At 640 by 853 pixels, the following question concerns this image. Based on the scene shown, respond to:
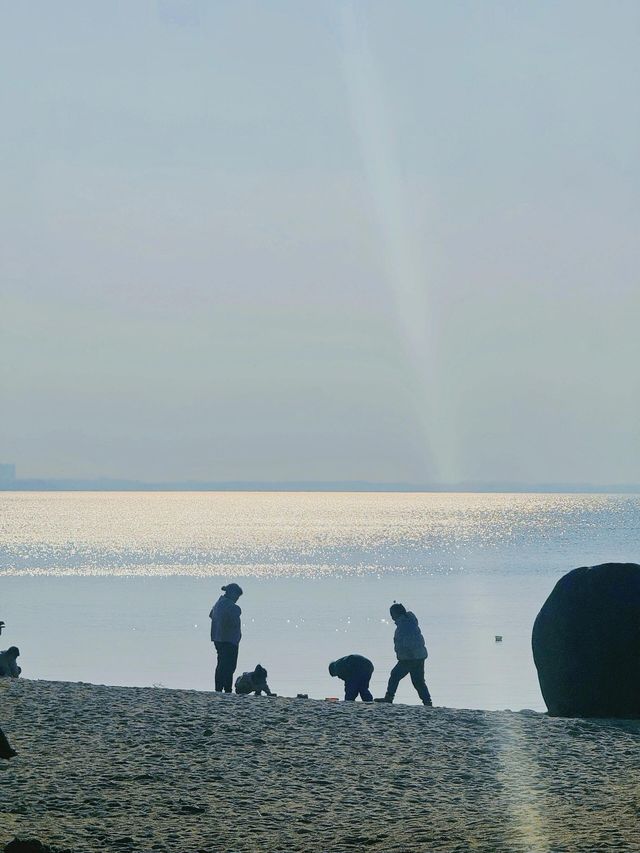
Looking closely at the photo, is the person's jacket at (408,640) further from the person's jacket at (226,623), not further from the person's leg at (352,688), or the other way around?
the person's jacket at (226,623)

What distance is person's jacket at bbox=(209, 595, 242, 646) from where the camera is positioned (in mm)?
19750

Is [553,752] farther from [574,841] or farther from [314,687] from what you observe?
[314,687]

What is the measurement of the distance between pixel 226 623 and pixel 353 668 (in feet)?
6.96

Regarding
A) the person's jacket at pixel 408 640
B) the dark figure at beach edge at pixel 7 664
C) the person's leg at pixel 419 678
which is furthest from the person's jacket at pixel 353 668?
the dark figure at beach edge at pixel 7 664

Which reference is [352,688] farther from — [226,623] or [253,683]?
[226,623]

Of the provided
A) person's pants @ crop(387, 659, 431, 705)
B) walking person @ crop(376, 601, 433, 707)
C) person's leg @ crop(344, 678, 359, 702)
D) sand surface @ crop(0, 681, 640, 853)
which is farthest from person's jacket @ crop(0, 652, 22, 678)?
person's pants @ crop(387, 659, 431, 705)

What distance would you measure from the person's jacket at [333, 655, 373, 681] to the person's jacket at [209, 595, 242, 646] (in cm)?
170

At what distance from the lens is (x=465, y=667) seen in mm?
43750

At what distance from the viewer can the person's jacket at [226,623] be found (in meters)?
19.8

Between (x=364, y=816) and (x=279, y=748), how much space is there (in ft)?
10.1

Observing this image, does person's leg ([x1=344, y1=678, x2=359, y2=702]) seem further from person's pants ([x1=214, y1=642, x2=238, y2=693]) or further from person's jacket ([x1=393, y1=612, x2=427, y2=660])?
person's pants ([x1=214, y1=642, x2=238, y2=693])

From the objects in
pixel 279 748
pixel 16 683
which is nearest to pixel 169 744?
pixel 279 748

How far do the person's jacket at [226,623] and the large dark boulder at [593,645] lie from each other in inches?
197

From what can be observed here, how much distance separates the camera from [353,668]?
749 inches
